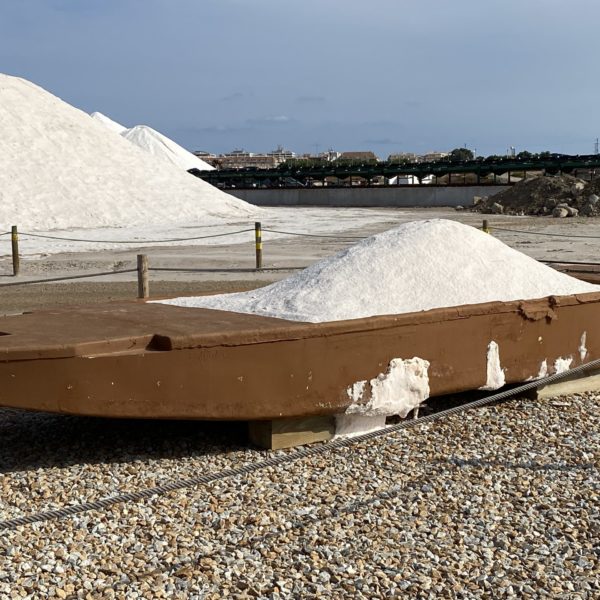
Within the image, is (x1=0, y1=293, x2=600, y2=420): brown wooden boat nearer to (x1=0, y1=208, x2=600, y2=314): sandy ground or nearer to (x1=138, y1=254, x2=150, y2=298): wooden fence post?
(x1=0, y1=208, x2=600, y2=314): sandy ground

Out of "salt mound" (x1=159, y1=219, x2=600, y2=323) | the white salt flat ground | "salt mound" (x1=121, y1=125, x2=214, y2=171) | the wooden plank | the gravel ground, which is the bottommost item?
the white salt flat ground

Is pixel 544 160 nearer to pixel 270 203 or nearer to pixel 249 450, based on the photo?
pixel 270 203

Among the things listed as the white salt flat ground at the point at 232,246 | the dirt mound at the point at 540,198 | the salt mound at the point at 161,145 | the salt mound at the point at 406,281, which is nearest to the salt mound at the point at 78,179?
the white salt flat ground at the point at 232,246

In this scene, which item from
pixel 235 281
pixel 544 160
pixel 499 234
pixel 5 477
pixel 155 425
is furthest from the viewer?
pixel 544 160

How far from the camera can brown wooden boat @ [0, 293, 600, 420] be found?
181 inches

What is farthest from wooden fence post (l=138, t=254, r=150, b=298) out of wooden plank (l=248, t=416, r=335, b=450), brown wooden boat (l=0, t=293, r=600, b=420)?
wooden plank (l=248, t=416, r=335, b=450)

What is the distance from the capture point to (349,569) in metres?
3.74

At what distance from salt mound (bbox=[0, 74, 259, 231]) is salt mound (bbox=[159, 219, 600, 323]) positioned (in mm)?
24173

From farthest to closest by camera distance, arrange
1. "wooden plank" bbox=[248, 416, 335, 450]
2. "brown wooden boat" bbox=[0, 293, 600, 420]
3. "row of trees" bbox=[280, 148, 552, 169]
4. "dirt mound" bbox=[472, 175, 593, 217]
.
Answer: "row of trees" bbox=[280, 148, 552, 169], "dirt mound" bbox=[472, 175, 593, 217], "wooden plank" bbox=[248, 416, 335, 450], "brown wooden boat" bbox=[0, 293, 600, 420]

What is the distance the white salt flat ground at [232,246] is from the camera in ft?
57.7

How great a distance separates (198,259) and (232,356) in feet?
47.5

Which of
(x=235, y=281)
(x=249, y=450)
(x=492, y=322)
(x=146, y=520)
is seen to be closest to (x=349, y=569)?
(x=146, y=520)

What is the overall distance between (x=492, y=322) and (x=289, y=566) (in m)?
2.60

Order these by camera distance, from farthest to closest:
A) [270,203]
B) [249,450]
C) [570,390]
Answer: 1. [270,203]
2. [570,390]
3. [249,450]
